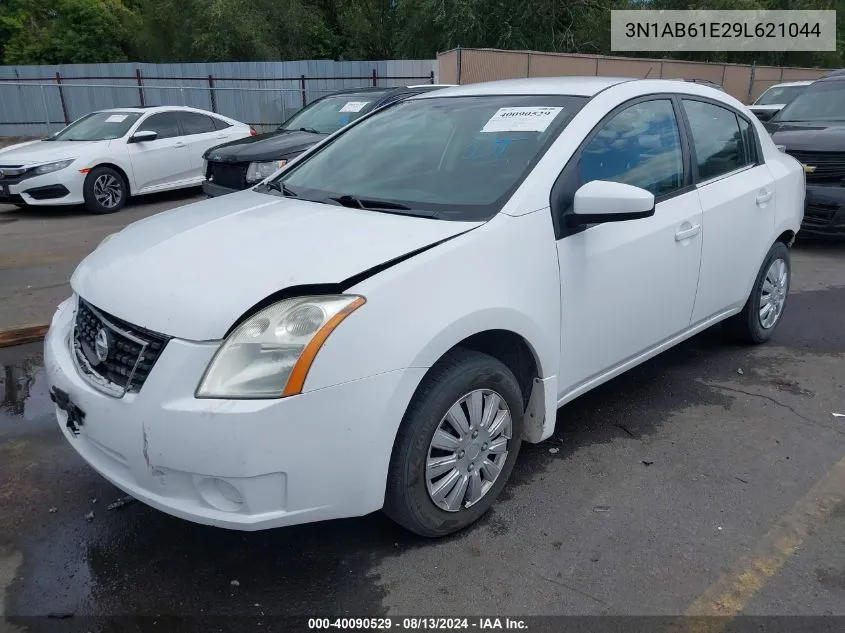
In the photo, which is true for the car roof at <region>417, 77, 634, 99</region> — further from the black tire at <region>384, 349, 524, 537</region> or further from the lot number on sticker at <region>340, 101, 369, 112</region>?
the lot number on sticker at <region>340, 101, 369, 112</region>

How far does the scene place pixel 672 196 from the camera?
3545 mm

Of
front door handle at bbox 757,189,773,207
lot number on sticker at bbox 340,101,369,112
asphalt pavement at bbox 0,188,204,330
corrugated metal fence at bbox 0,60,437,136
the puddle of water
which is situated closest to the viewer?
the puddle of water

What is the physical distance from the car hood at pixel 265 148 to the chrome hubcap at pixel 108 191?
2.49m

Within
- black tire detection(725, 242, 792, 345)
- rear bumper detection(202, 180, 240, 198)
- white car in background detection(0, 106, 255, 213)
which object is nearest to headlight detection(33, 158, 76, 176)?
white car in background detection(0, 106, 255, 213)

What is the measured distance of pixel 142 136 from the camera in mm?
10273

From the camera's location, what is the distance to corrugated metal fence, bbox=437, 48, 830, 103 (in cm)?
1916

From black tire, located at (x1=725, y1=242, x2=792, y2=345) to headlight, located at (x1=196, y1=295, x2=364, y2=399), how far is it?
3.18 m

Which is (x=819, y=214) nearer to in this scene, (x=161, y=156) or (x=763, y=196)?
(x=763, y=196)

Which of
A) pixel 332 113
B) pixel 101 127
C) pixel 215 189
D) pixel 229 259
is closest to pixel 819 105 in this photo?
pixel 332 113

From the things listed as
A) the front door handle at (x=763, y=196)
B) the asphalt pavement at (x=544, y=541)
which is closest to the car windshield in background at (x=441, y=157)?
the asphalt pavement at (x=544, y=541)

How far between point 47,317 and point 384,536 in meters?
3.85

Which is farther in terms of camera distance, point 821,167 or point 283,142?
point 283,142

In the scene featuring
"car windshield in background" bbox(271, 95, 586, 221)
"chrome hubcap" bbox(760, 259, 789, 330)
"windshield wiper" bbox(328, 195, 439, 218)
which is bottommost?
"chrome hubcap" bbox(760, 259, 789, 330)

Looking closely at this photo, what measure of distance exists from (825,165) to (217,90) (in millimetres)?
18504
